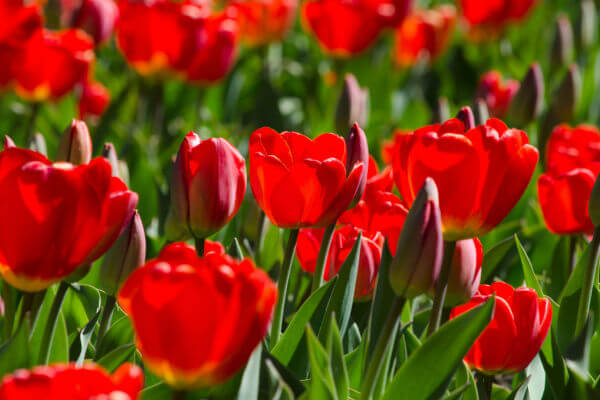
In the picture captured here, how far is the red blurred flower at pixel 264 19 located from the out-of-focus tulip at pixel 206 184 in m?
2.50

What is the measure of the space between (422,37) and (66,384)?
3007 mm

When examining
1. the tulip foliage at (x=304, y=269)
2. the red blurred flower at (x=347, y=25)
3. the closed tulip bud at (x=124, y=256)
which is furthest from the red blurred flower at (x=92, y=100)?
the closed tulip bud at (x=124, y=256)

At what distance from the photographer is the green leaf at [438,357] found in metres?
0.87

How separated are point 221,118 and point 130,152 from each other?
3.13 ft

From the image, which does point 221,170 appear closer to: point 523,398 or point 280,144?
point 280,144

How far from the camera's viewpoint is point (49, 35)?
2156mm

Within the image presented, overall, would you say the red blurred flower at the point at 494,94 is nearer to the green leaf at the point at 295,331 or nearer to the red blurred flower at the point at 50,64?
the red blurred flower at the point at 50,64

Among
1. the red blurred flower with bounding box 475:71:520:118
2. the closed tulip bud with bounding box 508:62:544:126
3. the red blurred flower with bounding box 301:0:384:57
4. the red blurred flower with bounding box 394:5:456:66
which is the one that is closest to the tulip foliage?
the closed tulip bud with bounding box 508:62:544:126

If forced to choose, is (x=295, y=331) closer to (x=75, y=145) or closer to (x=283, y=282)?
(x=283, y=282)

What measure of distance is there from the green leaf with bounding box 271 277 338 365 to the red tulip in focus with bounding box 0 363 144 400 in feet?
1.34

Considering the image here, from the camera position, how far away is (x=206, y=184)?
1.00 meters

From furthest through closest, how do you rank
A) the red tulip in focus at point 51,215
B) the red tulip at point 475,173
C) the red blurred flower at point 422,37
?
the red blurred flower at point 422,37 < the red tulip at point 475,173 < the red tulip in focus at point 51,215

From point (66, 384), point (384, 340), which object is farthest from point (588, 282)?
point (66, 384)

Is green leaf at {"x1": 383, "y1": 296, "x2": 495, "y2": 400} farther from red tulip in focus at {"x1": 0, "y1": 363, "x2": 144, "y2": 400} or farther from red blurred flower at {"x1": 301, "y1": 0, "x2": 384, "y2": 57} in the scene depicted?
red blurred flower at {"x1": 301, "y1": 0, "x2": 384, "y2": 57}
